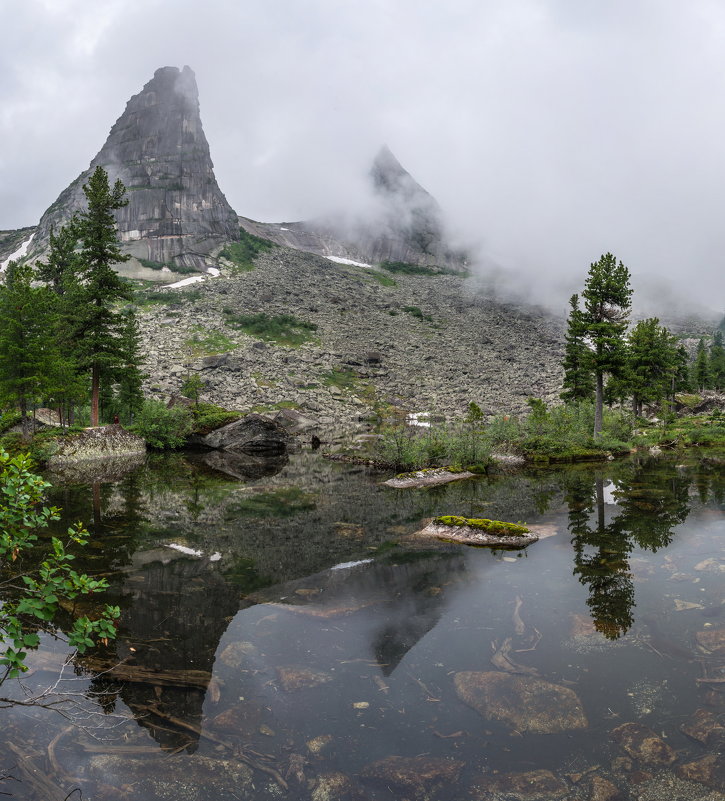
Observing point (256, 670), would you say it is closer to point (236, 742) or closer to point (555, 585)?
point (236, 742)

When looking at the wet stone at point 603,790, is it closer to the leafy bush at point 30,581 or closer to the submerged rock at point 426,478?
the leafy bush at point 30,581

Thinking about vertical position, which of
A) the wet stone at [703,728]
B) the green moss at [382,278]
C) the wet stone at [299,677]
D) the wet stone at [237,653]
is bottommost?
the wet stone at [299,677]

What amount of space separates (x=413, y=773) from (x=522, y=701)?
83.3 inches

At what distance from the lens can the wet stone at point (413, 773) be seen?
5.27 m

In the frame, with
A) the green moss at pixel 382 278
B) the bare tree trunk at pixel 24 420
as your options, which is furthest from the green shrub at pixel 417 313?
the bare tree trunk at pixel 24 420

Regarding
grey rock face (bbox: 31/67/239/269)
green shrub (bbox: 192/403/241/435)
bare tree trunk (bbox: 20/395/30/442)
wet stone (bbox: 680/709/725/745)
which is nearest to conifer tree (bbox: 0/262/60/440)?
bare tree trunk (bbox: 20/395/30/442)

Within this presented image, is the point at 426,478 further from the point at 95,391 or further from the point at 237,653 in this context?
the point at 95,391

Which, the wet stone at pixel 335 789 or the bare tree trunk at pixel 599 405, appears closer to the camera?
the wet stone at pixel 335 789

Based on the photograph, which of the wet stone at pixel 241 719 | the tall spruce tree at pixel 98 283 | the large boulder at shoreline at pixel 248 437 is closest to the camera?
the wet stone at pixel 241 719

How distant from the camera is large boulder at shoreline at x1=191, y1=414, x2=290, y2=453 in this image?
48.4 m

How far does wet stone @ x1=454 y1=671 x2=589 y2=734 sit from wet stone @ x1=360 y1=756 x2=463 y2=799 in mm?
1195

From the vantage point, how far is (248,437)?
48.7 metres

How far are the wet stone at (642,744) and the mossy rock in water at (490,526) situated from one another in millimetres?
8989

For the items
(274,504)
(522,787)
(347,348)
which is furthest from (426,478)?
(347,348)
